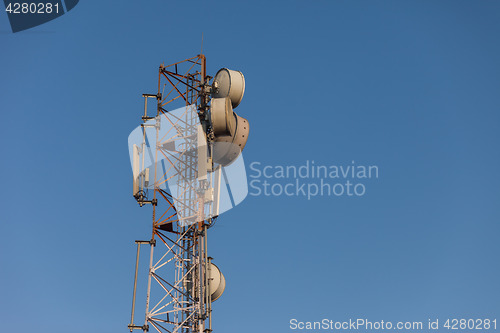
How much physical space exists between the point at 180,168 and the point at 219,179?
114 inches

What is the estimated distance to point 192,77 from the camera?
210ft

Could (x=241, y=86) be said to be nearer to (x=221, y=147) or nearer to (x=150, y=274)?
(x=221, y=147)

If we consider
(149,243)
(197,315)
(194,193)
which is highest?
(194,193)

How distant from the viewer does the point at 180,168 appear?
6219cm

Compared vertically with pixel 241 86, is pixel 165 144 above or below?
below

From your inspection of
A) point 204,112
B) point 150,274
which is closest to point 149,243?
point 150,274

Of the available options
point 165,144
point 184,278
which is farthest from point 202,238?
point 165,144

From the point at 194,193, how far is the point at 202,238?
130 inches

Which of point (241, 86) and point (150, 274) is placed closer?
point (150, 274)

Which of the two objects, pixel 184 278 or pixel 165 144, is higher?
pixel 165 144

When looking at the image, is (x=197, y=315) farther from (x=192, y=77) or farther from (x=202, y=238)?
(x=192, y=77)

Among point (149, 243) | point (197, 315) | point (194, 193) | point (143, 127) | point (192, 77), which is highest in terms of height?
point (192, 77)

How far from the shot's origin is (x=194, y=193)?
6144 cm

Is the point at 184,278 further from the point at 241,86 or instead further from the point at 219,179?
the point at 241,86
